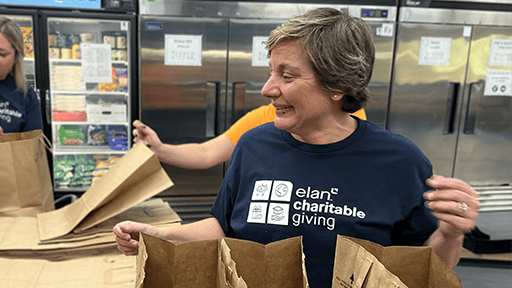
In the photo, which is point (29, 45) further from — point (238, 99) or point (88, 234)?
point (88, 234)

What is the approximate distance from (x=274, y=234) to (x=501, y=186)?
4235 mm

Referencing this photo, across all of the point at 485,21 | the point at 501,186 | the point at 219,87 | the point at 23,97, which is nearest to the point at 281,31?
the point at 23,97

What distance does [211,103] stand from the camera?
3801mm

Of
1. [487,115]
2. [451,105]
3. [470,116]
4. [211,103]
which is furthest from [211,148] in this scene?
[487,115]

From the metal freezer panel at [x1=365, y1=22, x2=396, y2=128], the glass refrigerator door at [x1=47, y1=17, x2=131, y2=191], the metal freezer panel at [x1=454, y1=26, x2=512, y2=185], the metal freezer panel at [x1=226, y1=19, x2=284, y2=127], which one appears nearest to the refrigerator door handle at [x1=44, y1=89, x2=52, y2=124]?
the glass refrigerator door at [x1=47, y1=17, x2=131, y2=191]

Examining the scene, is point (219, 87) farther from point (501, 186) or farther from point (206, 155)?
point (501, 186)

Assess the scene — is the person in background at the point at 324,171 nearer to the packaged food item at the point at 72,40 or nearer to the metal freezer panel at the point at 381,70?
the metal freezer panel at the point at 381,70

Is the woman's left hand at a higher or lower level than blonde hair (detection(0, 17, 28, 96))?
lower

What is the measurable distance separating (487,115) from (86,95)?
3872 millimetres

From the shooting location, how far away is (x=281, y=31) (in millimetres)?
1044

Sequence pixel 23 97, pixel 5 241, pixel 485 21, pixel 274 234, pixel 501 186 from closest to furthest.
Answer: pixel 274 234 → pixel 5 241 → pixel 23 97 → pixel 485 21 → pixel 501 186

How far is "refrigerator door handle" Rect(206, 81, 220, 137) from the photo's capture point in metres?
3.78

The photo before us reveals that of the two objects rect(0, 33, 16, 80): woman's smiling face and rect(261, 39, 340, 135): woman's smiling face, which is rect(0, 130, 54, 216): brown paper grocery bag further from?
rect(261, 39, 340, 135): woman's smiling face

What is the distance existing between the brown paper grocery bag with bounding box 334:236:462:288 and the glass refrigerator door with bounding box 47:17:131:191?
11.0 feet
